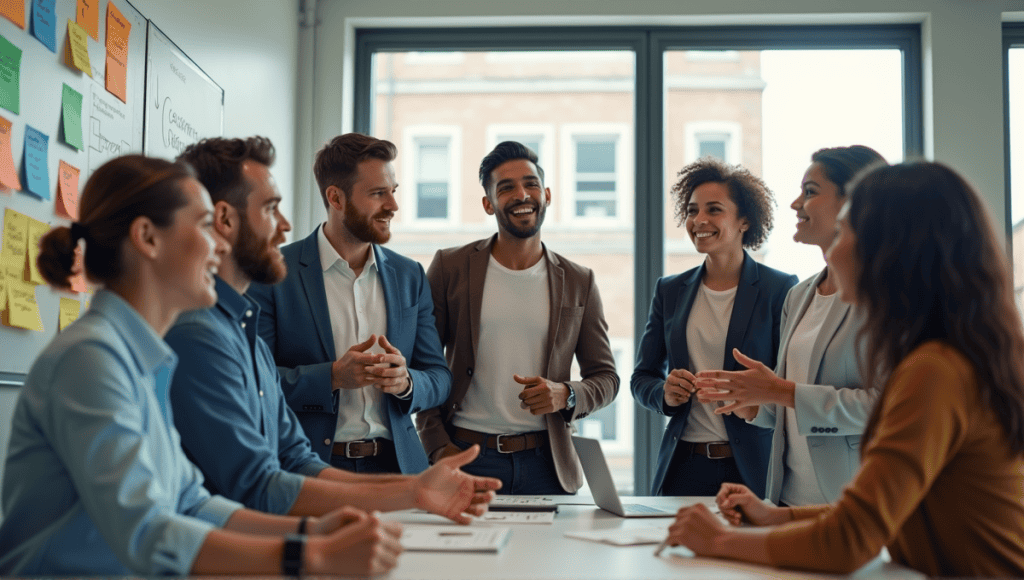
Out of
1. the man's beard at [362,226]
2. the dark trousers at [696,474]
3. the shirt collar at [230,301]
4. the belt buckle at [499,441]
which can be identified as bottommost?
the dark trousers at [696,474]

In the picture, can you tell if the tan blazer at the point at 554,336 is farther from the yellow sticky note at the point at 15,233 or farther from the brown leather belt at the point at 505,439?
the yellow sticky note at the point at 15,233

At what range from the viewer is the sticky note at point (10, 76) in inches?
82.0

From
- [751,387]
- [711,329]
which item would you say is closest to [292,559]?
[751,387]

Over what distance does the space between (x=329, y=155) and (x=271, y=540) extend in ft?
6.24

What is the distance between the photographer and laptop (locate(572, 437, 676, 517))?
2.09m

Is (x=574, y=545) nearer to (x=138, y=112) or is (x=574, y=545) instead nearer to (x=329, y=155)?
(x=329, y=155)

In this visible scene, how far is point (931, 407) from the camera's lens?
1.35 meters

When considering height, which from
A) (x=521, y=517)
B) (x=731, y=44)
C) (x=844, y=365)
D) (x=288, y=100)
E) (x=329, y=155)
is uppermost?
(x=731, y=44)

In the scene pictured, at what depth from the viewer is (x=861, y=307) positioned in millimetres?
1616

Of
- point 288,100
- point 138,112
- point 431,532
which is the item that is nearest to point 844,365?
point 431,532

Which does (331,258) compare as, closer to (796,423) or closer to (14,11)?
(14,11)

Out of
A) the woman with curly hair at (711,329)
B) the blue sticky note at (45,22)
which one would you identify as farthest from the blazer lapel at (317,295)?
the woman with curly hair at (711,329)

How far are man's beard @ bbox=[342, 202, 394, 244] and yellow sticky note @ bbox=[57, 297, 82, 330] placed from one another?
86cm

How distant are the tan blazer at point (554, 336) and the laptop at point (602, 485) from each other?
2.17ft
